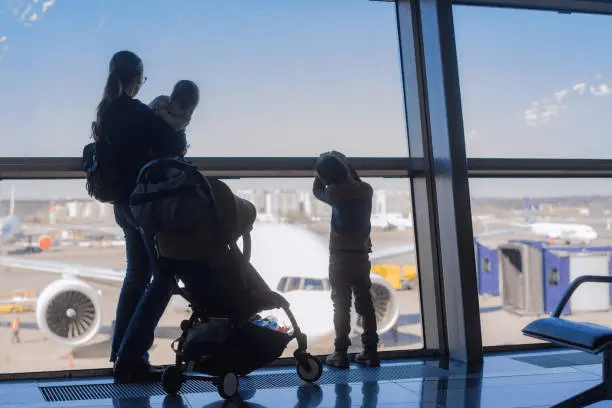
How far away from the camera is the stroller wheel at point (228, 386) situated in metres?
2.89

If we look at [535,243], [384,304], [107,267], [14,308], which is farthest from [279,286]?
[535,243]

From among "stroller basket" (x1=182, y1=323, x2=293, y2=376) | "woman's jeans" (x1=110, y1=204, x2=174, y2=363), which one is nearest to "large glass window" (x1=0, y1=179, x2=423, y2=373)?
"woman's jeans" (x1=110, y1=204, x2=174, y2=363)

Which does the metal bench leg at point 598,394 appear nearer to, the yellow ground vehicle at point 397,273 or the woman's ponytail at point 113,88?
the yellow ground vehicle at point 397,273

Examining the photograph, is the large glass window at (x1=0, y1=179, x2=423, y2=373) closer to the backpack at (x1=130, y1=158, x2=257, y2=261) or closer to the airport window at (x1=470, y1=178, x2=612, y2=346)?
the airport window at (x1=470, y1=178, x2=612, y2=346)

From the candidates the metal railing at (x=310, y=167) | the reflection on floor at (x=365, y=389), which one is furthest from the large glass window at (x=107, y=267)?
the reflection on floor at (x=365, y=389)

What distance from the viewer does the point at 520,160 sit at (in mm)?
4113

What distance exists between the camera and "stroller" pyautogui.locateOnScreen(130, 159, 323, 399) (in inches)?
111

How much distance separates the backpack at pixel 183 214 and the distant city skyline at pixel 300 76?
972 millimetres

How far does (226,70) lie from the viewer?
4.09 metres

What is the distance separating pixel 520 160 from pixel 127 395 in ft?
7.75

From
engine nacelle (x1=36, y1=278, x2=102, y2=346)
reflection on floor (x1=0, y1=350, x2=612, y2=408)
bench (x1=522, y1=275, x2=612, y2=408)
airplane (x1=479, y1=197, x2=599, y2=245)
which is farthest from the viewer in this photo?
airplane (x1=479, y1=197, x2=599, y2=245)

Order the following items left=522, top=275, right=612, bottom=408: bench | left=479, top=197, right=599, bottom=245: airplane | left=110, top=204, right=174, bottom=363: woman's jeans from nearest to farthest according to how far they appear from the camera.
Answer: left=522, top=275, right=612, bottom=408: bench < left=110, top=204, right=174, bottom=363: woman's jeans < left=479, top=197, right=599, bottom=245: airplane

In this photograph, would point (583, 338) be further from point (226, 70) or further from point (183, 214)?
point (226, 70)

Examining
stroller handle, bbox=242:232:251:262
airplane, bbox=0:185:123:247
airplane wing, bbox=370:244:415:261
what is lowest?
airplane wing, bbox=370:244:415:261
